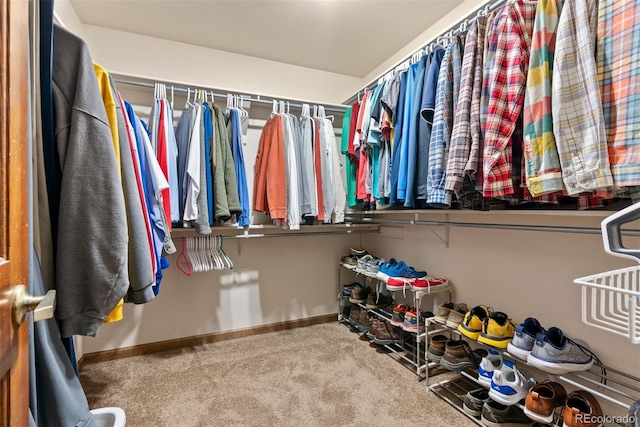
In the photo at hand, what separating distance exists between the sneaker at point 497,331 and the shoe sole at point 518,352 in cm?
7

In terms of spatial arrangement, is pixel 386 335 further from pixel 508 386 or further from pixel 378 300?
pixel 508 386

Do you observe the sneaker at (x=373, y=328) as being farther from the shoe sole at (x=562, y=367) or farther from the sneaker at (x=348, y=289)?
the shoe sole at (x=562, y=367)

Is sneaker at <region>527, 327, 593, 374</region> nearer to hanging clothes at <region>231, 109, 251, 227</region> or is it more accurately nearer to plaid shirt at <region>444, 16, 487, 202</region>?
plaid shirt at <region>444, 16, 487, 202</region>

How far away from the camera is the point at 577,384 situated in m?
1.02

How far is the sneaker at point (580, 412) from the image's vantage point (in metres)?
1.04

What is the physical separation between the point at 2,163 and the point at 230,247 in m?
2.01

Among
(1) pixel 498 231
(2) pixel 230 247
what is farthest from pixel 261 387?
(1) pixel 498 231

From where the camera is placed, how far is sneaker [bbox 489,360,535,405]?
123cm

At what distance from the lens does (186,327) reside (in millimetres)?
2258

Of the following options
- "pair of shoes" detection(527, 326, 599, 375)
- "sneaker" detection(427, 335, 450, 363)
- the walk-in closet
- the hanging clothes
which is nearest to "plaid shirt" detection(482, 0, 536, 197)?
the walk-in closet

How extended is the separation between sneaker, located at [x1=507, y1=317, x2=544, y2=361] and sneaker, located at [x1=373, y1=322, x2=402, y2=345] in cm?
88

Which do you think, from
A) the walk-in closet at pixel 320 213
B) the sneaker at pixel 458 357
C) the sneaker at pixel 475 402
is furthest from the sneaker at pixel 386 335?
the sneaker at pixel 475 402

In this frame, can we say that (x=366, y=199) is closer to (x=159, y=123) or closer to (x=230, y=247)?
(x=230, y=247)

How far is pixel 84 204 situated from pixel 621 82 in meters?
1.42
